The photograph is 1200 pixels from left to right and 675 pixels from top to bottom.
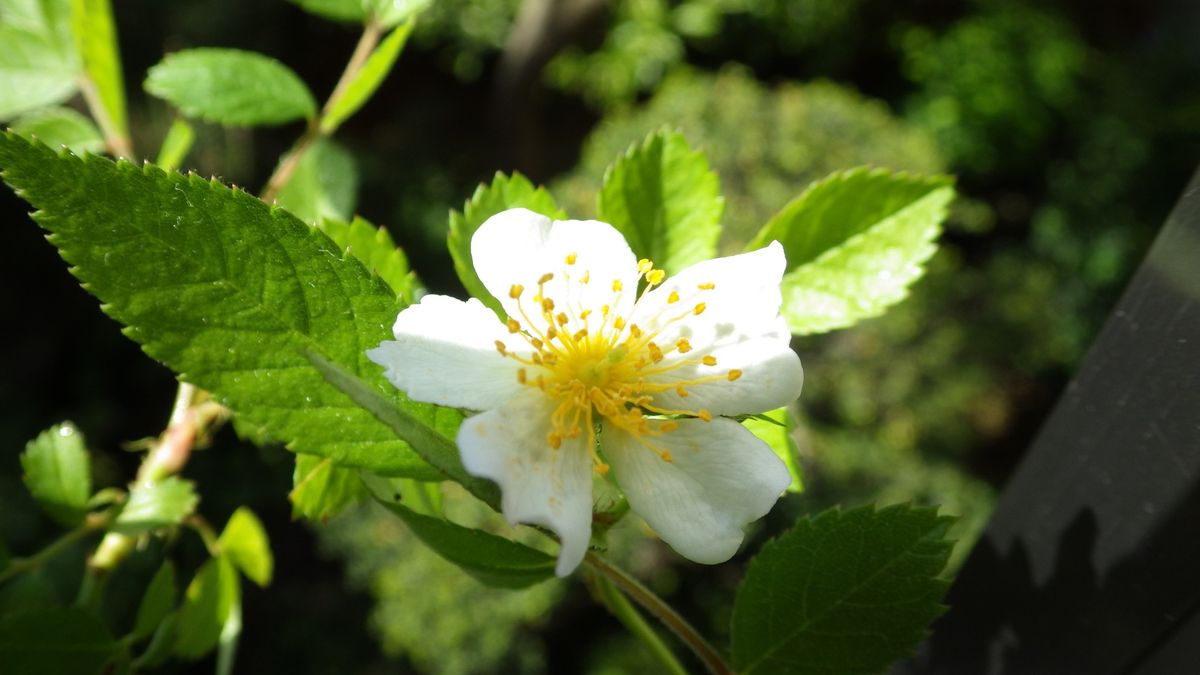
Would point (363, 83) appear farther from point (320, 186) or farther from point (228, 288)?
point (228, 288)

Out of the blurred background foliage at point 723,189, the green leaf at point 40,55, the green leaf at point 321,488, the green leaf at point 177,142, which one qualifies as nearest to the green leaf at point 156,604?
the green leaf at point 321,488

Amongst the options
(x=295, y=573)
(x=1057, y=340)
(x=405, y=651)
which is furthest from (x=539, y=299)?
(x=1057, y=340)

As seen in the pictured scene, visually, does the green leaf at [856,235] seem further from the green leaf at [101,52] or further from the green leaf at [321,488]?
A: the green leaf at [101,52]

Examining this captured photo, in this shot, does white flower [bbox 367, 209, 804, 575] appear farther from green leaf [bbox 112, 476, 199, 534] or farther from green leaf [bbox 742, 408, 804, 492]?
green leaf [bbox 112, 476, 199, 534]

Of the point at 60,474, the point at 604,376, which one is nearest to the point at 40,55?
the point at 60,474

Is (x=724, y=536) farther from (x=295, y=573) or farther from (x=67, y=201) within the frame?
(x=295, y=573)

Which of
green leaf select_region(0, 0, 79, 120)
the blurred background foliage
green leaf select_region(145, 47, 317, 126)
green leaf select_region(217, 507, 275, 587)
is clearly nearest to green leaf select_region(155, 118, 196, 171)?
green leaf select_region(145, 47, 317, 126)
